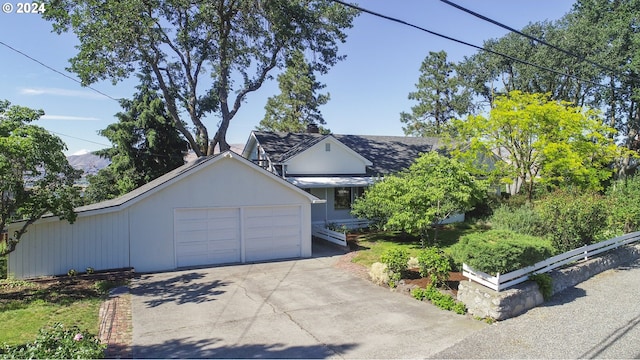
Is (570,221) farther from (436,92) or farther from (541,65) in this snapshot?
(436,92)

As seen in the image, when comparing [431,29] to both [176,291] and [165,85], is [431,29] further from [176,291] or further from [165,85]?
[165,85]

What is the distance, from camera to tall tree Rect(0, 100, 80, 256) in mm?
9742

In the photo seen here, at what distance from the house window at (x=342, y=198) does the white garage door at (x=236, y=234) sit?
750 cm

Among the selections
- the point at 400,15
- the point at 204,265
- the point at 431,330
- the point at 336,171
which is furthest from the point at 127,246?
the point at 336,171

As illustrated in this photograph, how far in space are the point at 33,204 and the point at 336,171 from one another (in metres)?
15.3

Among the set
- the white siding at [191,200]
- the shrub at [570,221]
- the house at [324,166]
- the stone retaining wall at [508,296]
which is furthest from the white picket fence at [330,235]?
the stone retaining wall at [508,296]

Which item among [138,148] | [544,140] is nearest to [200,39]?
[138,148]

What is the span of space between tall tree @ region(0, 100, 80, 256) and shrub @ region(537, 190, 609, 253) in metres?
14.3

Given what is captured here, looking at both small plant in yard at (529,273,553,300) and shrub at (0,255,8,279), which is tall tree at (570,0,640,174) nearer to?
small plant in yard at (529,273,553,300)

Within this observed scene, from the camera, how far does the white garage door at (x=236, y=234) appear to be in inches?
530

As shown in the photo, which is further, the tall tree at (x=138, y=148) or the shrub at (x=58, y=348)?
the tall tree at (x=138, y=148)

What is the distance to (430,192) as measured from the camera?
13.9 m

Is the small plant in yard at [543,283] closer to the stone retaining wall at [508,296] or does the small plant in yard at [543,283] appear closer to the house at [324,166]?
the stone retaining wall at [508,296]

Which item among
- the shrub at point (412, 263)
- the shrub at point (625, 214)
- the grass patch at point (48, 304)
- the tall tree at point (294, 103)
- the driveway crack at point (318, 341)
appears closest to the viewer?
the driveway crack at point (318, 341)
